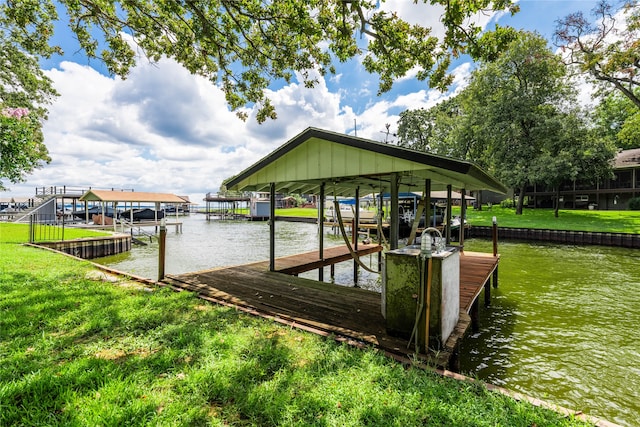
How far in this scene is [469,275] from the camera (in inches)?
265

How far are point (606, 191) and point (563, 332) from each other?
107 ft

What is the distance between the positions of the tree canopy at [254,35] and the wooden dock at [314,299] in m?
5.17

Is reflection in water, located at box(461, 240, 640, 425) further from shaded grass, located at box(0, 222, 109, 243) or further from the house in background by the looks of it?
the house in background

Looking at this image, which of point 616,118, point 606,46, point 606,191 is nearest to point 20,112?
point 606,46

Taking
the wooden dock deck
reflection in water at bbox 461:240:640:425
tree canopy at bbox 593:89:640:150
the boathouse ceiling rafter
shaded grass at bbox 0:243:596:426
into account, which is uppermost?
tree canopy at bbox 593:89:640:150

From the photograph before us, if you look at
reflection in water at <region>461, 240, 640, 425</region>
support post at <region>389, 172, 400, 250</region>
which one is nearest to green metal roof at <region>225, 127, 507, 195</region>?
support post at <region>389, 172, 400, 250</region>

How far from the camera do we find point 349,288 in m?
5.69

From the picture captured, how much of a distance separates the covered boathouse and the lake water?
98 cm

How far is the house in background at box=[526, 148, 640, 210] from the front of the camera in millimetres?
26453

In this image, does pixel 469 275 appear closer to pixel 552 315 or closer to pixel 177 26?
pixel 552 315

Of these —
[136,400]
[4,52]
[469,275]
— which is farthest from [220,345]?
[4,52]

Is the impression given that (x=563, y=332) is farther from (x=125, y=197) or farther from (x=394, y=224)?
(x=125, y=197)

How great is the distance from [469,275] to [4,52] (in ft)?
74.0

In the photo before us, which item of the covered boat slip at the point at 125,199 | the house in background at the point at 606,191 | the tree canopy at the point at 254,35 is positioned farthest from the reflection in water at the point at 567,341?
the house in background at the point at 606,191
